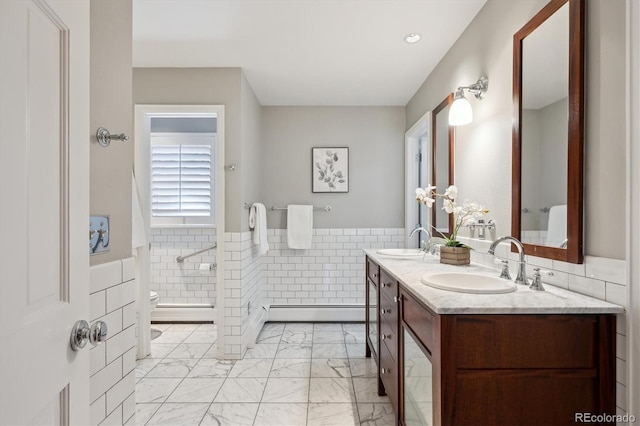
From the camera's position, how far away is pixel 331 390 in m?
2.15

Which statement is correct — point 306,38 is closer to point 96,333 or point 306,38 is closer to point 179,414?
point 96,333

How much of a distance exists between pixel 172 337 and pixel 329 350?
1.57 metres

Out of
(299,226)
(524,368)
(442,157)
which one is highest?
(442,157)

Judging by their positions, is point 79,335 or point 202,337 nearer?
point 79,335

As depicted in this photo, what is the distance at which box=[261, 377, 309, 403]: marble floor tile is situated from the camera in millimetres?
2061

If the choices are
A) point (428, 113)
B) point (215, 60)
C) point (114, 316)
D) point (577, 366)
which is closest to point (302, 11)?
point (215, 60)

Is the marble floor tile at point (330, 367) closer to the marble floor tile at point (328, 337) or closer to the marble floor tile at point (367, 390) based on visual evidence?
the marble floor tile at point (367, 390)

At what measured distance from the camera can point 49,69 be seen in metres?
0.63

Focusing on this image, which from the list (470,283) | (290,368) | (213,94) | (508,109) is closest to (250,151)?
(213,94)

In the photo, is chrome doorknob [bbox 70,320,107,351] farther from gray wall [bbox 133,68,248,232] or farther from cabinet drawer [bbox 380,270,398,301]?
gray wall [bbox 133,68,248,232]

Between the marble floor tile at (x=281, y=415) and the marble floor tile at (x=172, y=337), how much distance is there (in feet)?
4.82

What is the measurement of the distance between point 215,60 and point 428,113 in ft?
6.08

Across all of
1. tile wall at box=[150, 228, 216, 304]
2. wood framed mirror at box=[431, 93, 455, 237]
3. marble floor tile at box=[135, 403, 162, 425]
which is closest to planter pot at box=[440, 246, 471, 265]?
wood framed mirror at box=[431, 93, 455, 237]

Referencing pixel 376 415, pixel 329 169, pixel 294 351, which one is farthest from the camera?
pixel 329 169
